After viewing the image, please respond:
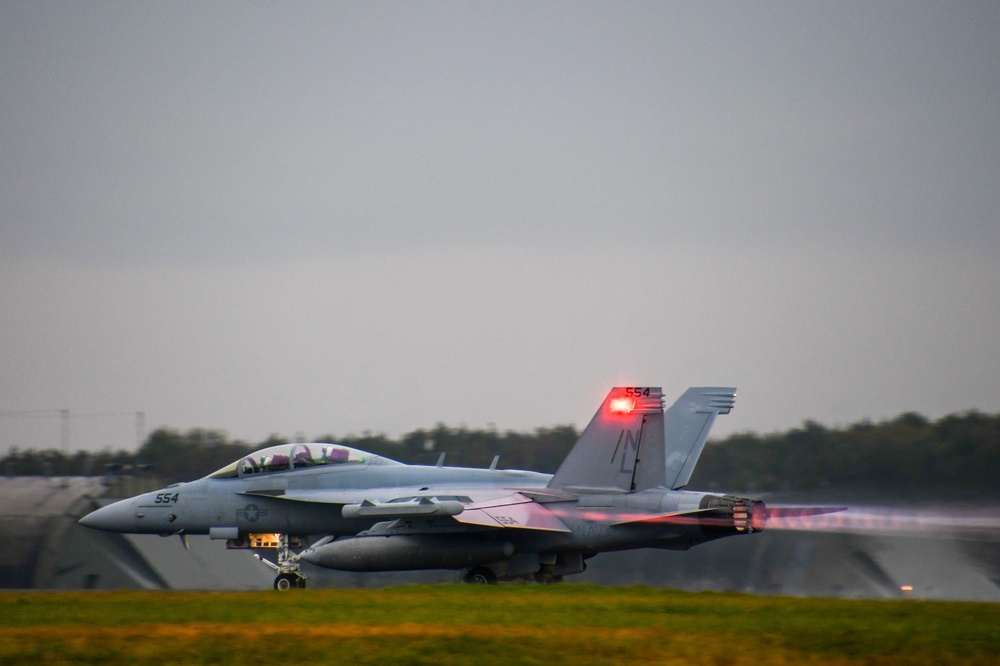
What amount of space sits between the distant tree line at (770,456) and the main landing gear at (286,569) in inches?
298

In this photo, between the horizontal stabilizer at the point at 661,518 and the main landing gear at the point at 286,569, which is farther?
the main landing gear at the point at 286,569

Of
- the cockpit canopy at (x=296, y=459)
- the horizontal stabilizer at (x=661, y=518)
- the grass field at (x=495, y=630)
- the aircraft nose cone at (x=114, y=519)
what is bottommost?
the grass field at (x=495, y=630)

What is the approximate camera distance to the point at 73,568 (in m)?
25.9

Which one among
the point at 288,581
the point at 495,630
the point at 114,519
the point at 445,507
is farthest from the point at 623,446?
the point at 114,519

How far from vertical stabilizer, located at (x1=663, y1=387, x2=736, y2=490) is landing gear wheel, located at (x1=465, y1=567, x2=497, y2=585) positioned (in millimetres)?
5280

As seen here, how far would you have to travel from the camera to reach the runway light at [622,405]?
65.4 ft

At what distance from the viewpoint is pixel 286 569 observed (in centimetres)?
2114

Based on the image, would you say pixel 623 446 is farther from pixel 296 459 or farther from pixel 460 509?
pixel 296 459

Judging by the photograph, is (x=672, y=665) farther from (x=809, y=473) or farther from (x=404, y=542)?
(x=809, y=473)

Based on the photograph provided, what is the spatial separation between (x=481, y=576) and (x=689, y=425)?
6.56m

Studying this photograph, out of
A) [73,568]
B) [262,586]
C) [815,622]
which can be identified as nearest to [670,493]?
[815,622]

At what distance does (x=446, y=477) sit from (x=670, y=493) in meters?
4.30

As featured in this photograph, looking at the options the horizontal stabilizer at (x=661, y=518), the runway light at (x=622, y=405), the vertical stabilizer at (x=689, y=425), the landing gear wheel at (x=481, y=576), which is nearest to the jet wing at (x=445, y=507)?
the horizontal stabilizer at (x=661, y=518)

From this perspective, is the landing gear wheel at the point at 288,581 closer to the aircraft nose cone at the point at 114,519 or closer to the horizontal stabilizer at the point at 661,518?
the aircraft nose cone at the point at 114,519
